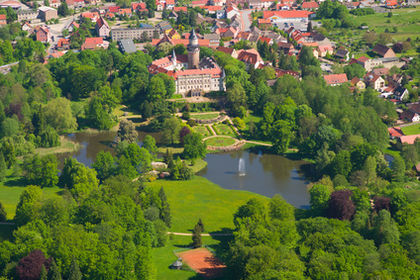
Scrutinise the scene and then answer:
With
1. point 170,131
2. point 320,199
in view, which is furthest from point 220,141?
point 320,199

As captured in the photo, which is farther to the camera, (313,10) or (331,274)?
(313,10)

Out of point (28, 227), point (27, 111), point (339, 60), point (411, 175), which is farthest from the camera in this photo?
point (339, 60)

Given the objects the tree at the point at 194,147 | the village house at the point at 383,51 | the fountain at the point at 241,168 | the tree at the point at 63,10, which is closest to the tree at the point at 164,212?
the fountain at the point at 241,168

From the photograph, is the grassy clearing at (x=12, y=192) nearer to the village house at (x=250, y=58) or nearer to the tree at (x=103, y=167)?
the tree at (x=103, y=167)

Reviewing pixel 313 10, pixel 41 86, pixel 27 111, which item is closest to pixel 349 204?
pixel 27 111

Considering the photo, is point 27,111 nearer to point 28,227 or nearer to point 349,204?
point 28,227

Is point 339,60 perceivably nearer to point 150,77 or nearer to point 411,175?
point 150,77

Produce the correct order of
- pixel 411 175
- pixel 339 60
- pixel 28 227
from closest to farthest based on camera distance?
pixel 28 227 < pixel 411 175 < pixel 339 60
